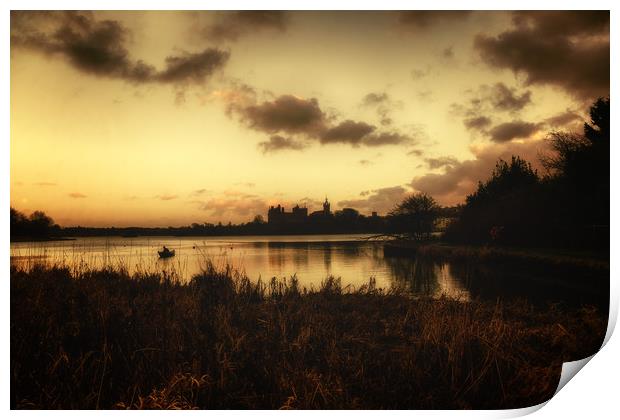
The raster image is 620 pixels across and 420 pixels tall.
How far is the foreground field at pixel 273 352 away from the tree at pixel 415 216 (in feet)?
3.10

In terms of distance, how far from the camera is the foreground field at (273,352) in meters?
3.12

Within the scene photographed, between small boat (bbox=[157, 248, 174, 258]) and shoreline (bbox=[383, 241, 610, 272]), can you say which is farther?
small boat (bbox=[157, 248, 174, 258])

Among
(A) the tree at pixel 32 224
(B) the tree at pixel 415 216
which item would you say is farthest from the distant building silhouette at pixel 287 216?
(A) the tree at pixel 32 224

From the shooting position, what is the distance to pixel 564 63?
3869 mm

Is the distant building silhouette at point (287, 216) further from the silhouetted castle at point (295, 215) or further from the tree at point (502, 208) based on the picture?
the tree at point (502, 208)

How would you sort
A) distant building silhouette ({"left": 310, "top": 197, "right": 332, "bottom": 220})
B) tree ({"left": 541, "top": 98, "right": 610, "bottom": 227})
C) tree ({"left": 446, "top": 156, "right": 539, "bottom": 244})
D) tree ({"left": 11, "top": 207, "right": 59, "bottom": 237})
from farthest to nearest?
distant building silhouette ({"left": 310, "top": 197, "right": 332, "bottom": 220}) < tree ({"left": 446, "top": 156, "right": 539, "bottom": 244}) < tree ({"left": 541, "top": 98, "right": 610, "bottom": 227}) < tree ({"left": 11, "top": 207, "right": 59, "bottom": 237})

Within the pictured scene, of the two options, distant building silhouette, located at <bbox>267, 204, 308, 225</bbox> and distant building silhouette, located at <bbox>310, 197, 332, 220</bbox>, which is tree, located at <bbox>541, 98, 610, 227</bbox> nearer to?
distant building silhouette, located at <bbox>310, 197, 332, 220</bbox>

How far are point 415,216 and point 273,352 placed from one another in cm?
200

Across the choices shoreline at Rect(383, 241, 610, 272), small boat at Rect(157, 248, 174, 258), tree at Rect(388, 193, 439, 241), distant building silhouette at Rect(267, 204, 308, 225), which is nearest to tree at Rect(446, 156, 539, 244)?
shoreline at Rect(383, 241, 610, 272)

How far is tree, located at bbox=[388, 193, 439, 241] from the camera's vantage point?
4344mm

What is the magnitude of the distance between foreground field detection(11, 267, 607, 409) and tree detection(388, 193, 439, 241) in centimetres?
94

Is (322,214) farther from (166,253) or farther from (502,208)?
(502,208)

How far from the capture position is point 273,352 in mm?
3336
